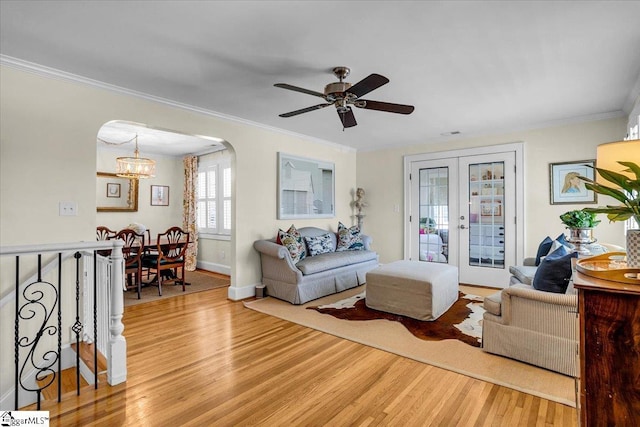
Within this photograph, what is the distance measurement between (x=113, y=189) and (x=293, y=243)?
4096mm

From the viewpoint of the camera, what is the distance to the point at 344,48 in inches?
97.9

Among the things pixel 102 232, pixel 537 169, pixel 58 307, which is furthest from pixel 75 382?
pixel 537 169

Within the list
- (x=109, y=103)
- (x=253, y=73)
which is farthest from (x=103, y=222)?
(x=253, y=73)

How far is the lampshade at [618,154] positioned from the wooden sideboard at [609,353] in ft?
2.04

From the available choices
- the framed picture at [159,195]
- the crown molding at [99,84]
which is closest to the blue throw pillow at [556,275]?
the crown molding at [99,84]

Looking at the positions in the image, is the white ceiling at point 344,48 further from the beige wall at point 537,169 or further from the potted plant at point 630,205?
the potted plant at point 630,205

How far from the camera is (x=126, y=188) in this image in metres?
6.43

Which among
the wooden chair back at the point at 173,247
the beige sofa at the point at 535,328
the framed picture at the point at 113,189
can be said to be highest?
the framed picture at the point at 113,189

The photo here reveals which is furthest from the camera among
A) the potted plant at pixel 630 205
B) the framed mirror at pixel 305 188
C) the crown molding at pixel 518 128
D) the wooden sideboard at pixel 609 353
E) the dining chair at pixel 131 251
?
the framed mirror at pixel 305 188

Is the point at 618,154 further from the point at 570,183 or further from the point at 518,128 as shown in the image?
the point at 518,128

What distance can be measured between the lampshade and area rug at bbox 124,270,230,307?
4.84 m

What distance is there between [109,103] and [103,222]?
3.67m

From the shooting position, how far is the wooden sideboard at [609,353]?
3.71 feet

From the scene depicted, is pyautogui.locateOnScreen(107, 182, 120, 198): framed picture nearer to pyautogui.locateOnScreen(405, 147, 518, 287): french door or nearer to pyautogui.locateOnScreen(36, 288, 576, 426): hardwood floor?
pyautogui.locateOnScreen(36, 288, 576, 426): hardwood floor
